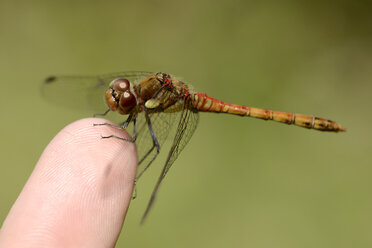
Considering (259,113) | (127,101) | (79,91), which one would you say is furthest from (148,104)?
(259,113)

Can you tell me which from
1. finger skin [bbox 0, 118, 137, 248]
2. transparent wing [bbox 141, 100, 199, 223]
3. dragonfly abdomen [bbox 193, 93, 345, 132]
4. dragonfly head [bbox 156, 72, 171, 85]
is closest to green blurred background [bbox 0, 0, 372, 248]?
dragonfly abdomen [bbox 193, 93, 345, 132]

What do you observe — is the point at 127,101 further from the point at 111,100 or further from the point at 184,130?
the point at 184,130

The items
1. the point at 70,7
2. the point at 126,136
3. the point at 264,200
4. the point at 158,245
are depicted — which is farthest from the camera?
the point at 70,7

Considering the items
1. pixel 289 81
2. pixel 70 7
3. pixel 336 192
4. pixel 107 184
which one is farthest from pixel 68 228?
pixel 70 7

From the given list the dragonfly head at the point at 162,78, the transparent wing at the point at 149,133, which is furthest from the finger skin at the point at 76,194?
the dragonfly head at the point at 162,78

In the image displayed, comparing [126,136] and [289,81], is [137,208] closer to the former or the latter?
[126,136]

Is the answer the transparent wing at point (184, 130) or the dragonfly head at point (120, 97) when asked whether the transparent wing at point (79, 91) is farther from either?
the transparent wing at point (184, 130)
